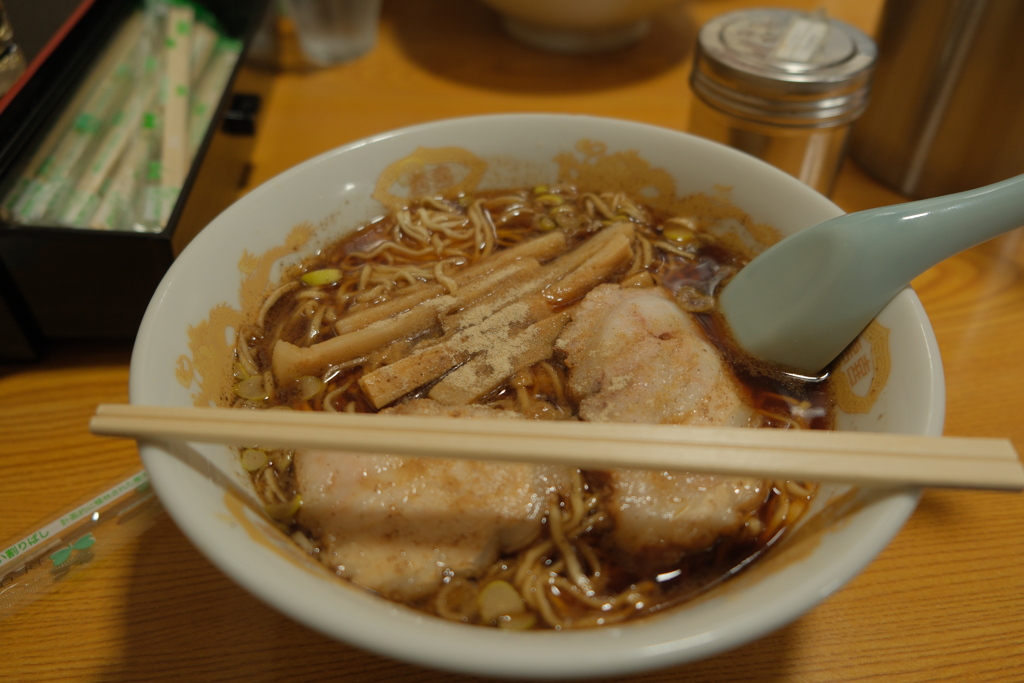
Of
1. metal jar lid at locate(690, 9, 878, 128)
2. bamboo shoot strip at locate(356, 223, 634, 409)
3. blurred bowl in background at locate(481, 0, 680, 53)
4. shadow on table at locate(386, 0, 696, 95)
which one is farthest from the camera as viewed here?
shadow on table at locate(386, 0, 696, 95)

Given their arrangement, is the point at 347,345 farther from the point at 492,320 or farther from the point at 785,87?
the point at 785,87

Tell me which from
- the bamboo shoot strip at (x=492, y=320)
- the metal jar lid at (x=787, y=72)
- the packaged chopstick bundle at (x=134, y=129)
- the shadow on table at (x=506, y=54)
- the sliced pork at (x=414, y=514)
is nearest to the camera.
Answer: the sliced pork at (x=414, y=514)

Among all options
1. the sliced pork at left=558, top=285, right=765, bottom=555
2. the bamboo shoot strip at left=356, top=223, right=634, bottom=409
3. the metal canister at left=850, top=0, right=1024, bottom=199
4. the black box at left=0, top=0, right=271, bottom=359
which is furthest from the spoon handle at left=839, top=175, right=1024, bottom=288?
the black box at left=0, top=0, right=271, bottom=359

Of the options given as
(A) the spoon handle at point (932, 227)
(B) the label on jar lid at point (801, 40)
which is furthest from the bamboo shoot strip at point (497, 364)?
(B) the label on jar lid at point (801, 40)

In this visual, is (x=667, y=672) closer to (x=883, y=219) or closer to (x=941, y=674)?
(x=941, y=674)

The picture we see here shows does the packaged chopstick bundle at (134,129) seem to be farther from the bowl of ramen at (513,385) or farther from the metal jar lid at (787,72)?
the metal jar lid at (787,72)

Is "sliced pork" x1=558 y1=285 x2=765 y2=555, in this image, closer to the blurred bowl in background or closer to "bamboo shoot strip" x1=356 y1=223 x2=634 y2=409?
"bamboo shoot strip" x1=356 y1=223 x2=634 y2=409

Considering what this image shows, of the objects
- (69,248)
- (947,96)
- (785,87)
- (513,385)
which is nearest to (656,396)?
(513,385)
